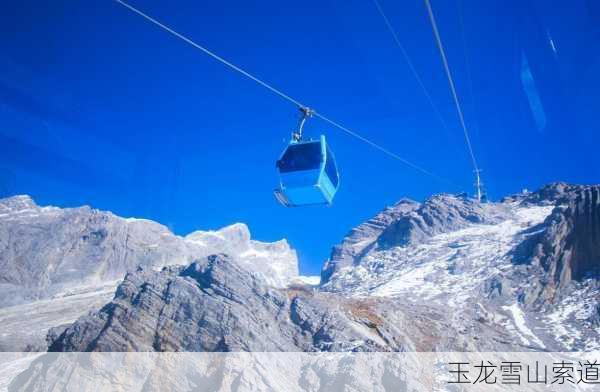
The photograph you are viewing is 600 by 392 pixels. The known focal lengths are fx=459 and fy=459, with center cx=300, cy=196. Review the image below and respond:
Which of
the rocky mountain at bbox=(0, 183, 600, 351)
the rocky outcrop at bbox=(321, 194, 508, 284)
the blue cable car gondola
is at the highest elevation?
the rocky outcrop at bbox=(321, 194, 508, 284)

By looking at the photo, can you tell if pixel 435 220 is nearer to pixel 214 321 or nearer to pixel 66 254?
pixel 214 321

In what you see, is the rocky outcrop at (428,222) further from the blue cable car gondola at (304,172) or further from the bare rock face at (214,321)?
the blue cable car gondola at (304,172)

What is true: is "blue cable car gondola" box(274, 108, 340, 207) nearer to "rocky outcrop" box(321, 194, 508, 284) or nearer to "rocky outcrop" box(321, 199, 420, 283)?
"rocky outcrop" box(321, 194, 508, 284)

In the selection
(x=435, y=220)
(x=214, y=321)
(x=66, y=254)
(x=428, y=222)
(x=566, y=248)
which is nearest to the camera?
(x=214, y=321)

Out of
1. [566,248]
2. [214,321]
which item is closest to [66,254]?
[214,321]

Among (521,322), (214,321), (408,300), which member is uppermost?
(408,300)

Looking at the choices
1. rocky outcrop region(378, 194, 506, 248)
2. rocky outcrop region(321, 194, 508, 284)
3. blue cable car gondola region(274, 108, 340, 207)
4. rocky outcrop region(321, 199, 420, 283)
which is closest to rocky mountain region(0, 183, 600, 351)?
rocky outcrop region(378, 194, 506, 248)
